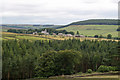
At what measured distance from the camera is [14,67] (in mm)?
68750

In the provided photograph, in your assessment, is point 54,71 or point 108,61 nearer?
point 54,71

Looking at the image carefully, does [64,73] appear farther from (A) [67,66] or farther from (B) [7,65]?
(B) [7,65]

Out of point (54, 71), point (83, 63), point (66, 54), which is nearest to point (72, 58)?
point (66, 54)

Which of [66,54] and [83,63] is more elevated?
[66,54]

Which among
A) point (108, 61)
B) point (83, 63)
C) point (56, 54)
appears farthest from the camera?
point (83, 63)

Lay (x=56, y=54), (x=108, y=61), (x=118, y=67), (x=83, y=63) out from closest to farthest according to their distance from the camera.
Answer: (x=118, y=67) → (x=56, y=54) → (x=108, y=61) → (x=83, y=63)

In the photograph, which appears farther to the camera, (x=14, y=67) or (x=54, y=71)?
(x=14, y=67)

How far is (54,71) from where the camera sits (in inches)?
2527

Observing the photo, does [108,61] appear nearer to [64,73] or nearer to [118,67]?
[118,67]

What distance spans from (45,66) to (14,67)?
14061 millimetres

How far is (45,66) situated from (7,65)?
17.2m

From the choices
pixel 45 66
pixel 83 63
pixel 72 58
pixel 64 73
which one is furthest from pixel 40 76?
pixel 83 63

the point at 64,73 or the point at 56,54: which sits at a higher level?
the point at 56,54

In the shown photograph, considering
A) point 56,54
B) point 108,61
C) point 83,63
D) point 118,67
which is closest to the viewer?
point 118,67
